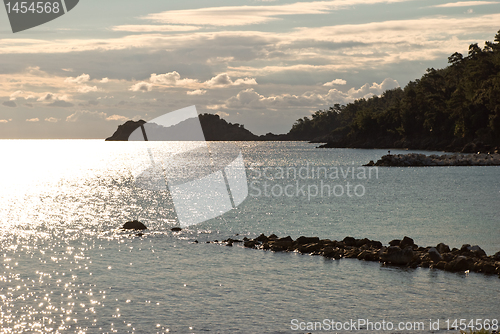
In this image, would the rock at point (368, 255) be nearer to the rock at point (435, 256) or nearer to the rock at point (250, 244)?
the rock at point (435, 256)

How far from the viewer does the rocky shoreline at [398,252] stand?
27500mm

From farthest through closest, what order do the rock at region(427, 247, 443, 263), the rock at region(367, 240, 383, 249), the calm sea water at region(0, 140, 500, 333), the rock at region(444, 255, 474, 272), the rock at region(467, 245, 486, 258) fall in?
the rock at region(367, 240, 383, 249)
the rock at region(467, 245, 486, 258)
the rock at region(427, 247, 443, 263)
the rock at region(444, 255, 474, 272)
the calm sea water at region(0, 140, 500, 333)

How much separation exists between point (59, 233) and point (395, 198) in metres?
41.1

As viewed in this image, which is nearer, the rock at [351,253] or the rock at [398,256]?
the rock at [398,256]

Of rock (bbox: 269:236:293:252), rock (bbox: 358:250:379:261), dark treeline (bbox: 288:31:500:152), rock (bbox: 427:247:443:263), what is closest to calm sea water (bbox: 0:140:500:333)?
rock (bbox: 358:250:379:261)

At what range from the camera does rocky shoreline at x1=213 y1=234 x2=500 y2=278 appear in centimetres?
2750

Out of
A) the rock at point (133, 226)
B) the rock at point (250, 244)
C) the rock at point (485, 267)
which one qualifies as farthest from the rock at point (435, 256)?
the rock at point (133, 226)

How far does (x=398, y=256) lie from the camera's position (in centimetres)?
2919

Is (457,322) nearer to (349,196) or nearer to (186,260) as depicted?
(186,260)

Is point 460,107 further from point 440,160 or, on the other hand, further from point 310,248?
point 310,248

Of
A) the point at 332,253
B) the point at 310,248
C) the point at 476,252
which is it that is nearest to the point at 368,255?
the point at 332,253

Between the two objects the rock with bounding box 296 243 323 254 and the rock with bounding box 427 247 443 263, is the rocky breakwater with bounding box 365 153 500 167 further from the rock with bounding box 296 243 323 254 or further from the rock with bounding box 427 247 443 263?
the rock with bounding box 427 247 443 263

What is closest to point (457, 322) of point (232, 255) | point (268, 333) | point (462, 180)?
point (268, 333)

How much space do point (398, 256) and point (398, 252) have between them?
0.25 meters
